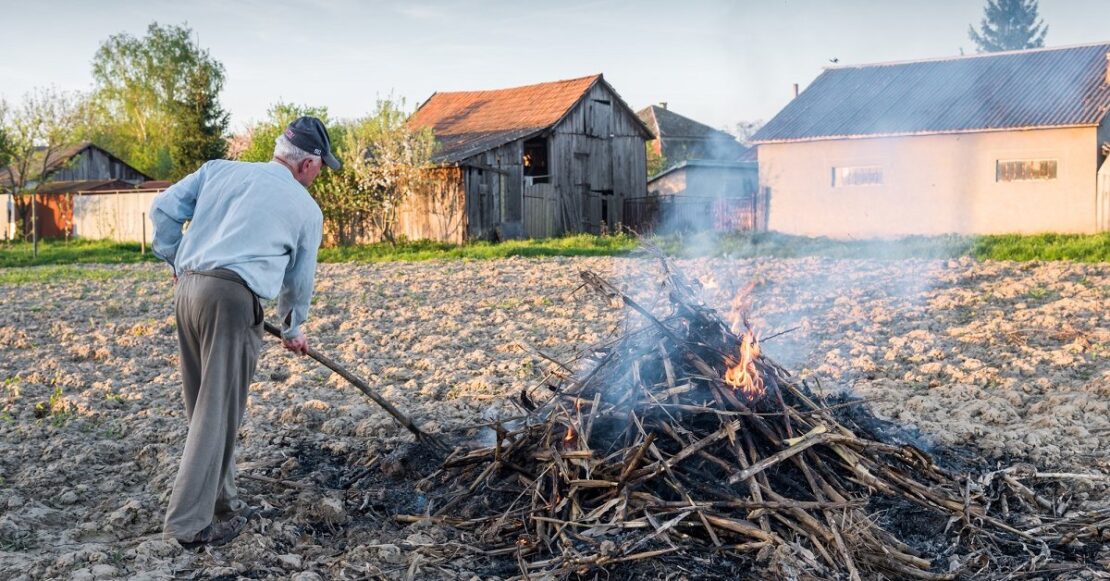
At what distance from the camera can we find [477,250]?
2170cm

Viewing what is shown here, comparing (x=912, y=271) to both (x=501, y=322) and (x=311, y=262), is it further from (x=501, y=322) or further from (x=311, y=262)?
(x=311, y=262)

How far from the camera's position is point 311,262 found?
4.61 m

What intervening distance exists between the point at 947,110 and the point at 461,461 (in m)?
22.1

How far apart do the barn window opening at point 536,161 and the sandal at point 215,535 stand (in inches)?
916

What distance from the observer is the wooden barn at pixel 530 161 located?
2508cm

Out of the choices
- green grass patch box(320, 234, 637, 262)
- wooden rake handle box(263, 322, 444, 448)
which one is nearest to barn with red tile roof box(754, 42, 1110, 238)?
green grass patch box(320, 234, 637, 262)

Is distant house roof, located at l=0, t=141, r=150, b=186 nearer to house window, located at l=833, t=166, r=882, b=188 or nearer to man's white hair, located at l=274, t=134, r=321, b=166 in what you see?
house window, located at l=833, t=166, r=882, b=188

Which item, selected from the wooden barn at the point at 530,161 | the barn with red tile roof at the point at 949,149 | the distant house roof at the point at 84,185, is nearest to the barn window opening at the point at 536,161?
the wooden barn at the point at 530,161

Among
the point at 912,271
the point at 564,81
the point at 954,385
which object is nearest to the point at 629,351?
the point at 954,385

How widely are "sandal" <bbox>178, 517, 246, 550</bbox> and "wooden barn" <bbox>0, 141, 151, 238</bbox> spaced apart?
103ft

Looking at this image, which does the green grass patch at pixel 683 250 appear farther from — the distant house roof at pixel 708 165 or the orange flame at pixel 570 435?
the orange flame at pixel 570 435

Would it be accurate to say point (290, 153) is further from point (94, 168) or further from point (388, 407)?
point (94, 168)

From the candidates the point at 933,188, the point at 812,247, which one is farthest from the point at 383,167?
the point at 933,188

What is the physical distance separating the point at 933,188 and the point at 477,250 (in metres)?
11.3
